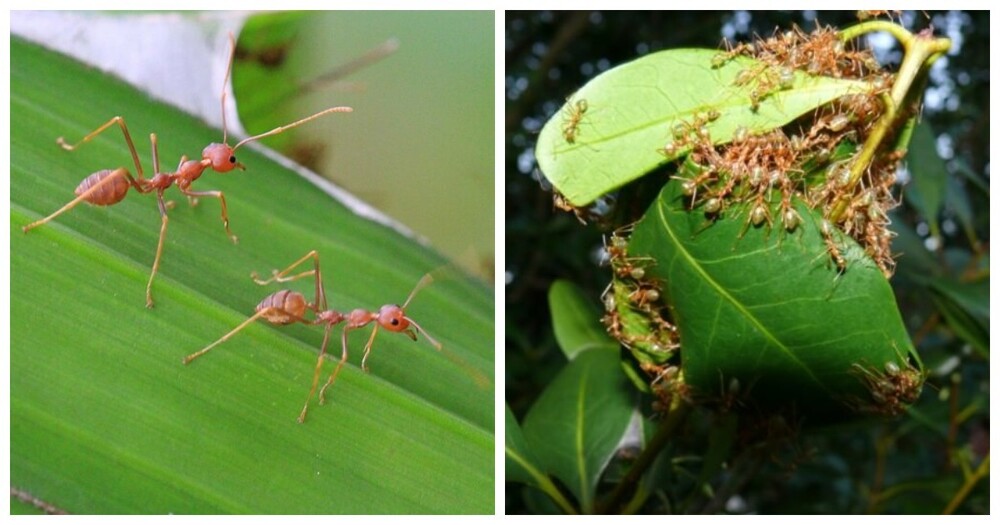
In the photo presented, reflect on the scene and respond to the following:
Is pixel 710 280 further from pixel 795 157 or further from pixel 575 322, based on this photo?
pixel 575 322

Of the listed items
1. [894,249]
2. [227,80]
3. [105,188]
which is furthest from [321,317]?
[894,249]

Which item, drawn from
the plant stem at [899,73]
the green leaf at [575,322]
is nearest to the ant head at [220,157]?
the green leaf at [575,322]

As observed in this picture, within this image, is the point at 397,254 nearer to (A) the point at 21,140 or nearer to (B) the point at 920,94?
(A) the point at 21,140

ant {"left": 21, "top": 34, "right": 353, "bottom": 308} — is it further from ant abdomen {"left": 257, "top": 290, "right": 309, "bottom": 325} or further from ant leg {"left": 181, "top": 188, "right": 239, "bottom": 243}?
ant abdomen {"left": 257, "top": 290, "right": 309, "bottom": 325}

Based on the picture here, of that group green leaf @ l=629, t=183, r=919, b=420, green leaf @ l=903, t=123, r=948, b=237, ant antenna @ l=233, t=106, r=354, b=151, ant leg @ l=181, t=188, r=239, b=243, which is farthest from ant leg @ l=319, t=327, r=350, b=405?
green leaf @ l=903, t=123, r=948, b=237

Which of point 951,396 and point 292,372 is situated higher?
point 292,372

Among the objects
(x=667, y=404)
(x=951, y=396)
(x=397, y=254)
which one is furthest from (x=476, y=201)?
(x=951, y=396)
